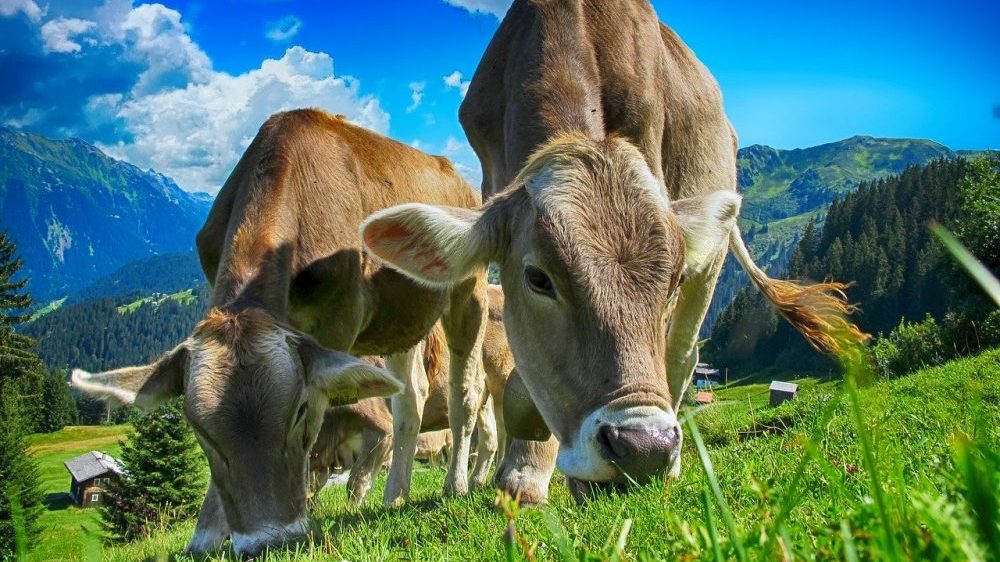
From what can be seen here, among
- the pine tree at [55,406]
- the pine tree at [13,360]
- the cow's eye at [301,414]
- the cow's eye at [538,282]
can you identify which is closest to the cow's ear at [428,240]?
the cow's eye at [538,282]

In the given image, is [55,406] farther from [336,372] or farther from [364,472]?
[336,372]

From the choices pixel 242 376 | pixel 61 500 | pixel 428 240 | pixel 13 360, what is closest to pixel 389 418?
pixel 242 376

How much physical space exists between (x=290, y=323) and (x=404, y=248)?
4.46 ft

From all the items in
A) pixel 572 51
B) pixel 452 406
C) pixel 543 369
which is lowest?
pixel 452 406

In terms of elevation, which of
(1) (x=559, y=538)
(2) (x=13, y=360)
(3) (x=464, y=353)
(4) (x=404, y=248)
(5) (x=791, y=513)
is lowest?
(5) (x=791, y=513)

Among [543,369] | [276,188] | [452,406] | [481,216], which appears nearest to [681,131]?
[481,216]

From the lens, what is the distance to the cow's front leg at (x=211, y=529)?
4.81 m

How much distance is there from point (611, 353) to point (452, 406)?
5973 mm

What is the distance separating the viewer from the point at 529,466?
4.93 meters

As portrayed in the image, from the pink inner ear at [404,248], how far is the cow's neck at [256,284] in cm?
101

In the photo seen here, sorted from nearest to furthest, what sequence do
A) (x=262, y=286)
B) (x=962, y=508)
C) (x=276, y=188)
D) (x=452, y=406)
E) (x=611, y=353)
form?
1. (x=962, y=508)
2. (x=611, y=353)
3. (x=262, y=286)
4. (x=276, y=188)
5. (x=452, y=406)

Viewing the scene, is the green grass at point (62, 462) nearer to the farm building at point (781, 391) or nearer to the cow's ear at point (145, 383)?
the cow's ear at point (145, 383)

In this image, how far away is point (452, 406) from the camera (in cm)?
943

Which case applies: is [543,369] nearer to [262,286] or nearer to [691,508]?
[691,508]
